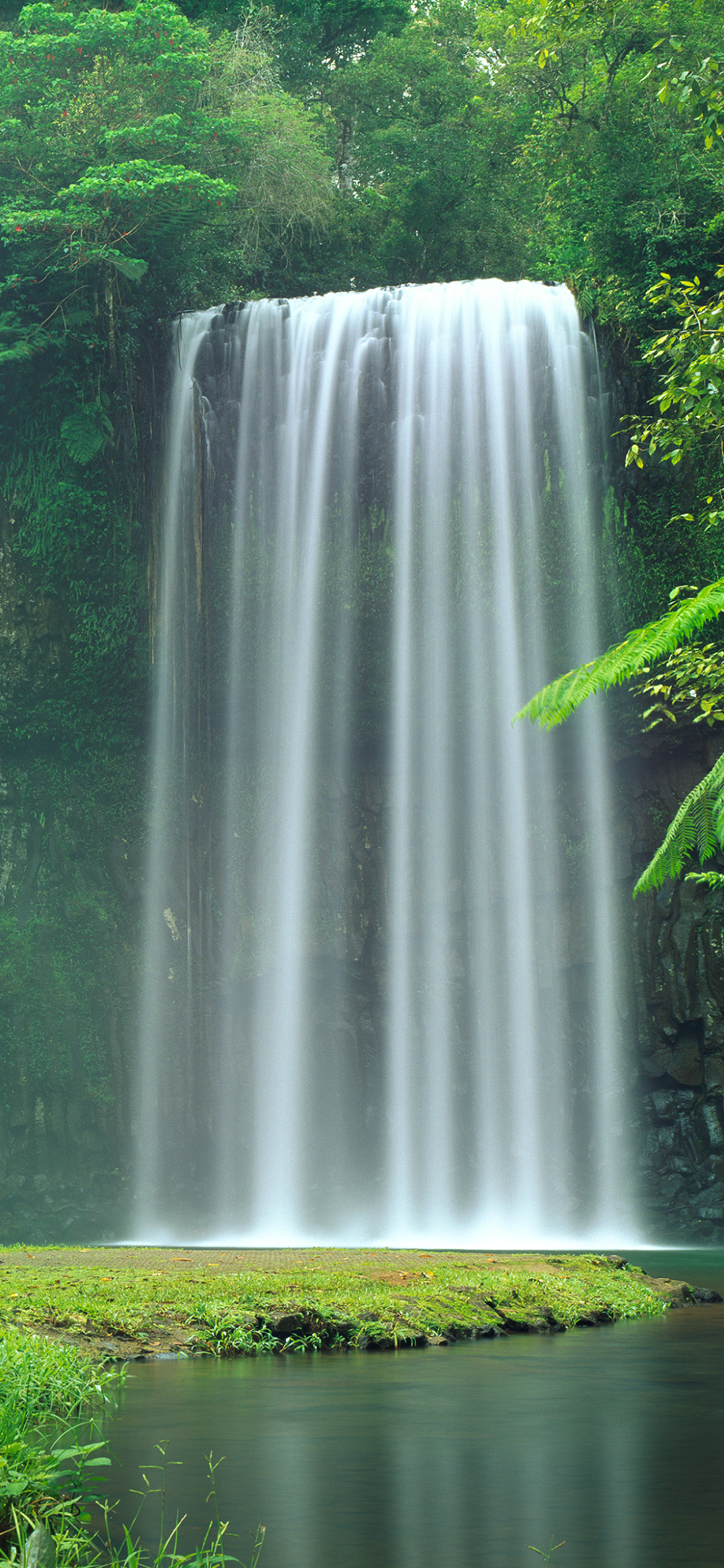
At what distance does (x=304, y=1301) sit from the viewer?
7371 mm

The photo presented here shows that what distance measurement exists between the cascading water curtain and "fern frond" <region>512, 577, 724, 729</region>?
13.0m

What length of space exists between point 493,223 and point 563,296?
8343mm

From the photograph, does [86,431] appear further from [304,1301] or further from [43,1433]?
[43,1433]

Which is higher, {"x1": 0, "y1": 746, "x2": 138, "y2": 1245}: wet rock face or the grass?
{"x1": 0, "y1": 746, "x2": 138, "y2": 1245}: wet rock face

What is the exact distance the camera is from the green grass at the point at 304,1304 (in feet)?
22.3

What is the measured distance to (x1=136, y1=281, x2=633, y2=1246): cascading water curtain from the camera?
1766 cm

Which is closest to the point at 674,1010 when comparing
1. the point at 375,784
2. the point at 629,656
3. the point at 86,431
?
the point at 375,784

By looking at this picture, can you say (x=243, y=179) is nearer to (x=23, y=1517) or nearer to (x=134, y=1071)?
(x=134, y=1071)

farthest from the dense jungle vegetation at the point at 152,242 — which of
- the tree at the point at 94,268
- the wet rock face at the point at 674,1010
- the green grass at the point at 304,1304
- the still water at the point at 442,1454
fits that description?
the still water at the point at 442,1454

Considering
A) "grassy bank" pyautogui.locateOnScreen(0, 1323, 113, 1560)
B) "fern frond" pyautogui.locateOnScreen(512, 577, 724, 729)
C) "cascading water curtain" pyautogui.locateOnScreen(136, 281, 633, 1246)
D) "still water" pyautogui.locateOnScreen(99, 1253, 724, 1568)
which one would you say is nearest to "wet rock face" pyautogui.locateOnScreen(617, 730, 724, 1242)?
"cascading water curtain" pyautogui.locateOnScreen(136, 281, 633, 1246)

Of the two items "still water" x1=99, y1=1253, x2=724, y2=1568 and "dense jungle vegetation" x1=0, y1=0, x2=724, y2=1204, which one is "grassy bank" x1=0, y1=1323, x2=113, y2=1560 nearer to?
"still water" x1=99, y1=1253, x2=724, y2=1568

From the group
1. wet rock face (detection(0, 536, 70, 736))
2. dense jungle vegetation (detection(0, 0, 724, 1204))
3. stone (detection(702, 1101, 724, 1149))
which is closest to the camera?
stone (detection(702, 1101, 724, 1149))

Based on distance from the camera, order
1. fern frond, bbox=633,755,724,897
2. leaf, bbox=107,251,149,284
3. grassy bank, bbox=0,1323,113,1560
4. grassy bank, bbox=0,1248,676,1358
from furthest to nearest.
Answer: leaf, bbox=107,251,149,284
grassy bank, bbox=0,1248,676,1358
fern frond, bbox=633,755,724,897
grassy bank, bbox=0,1323,113,1560

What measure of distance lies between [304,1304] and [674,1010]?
1097cm
